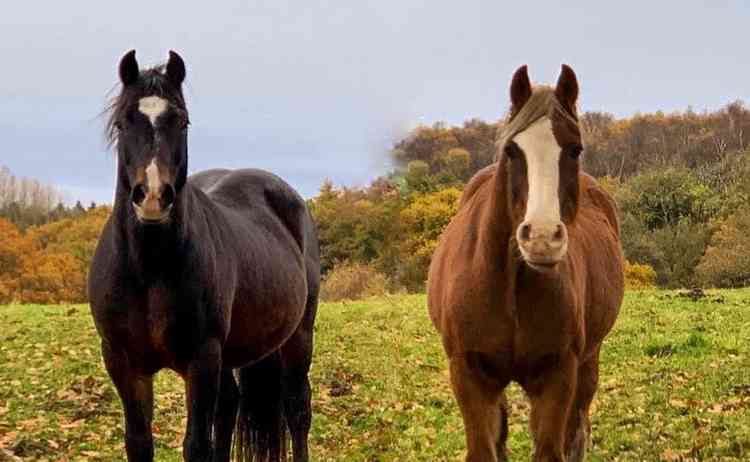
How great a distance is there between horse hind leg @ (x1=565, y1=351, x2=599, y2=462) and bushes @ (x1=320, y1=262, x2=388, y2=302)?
2014 centimetres

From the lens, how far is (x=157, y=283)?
3879mm

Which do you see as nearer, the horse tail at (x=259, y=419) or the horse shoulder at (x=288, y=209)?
the horse tail at (x=259, y=419)

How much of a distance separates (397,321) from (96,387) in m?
6.03

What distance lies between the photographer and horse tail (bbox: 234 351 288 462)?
18.3 feet

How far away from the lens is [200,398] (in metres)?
4.02

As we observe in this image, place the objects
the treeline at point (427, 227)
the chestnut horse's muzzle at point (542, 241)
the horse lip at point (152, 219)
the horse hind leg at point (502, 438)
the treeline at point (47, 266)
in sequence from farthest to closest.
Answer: the treeline at point (47, 266) < the treeline at point (427, 227) < the horse hind leg at point (502, 438) < the horse lip at point (152, 219) < the chestnut horse's muzzle at point (542, 241)

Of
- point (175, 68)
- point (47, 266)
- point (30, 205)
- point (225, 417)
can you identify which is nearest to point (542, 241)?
point (175, 68)

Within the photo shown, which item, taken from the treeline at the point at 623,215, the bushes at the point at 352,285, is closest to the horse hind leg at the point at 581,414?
the bushes at the point at 352,285

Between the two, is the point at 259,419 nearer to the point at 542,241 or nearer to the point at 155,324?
the point at 155,324

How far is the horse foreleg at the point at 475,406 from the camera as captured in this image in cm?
385

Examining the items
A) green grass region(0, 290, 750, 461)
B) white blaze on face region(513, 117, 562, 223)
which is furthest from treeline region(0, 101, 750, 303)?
white blaze on face region(513, 117, 562, 223)

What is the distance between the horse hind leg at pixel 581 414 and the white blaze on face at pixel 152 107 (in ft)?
9.88

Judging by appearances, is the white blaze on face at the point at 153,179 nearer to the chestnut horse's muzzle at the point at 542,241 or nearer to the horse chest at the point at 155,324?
the horse chest at the point at 155,324

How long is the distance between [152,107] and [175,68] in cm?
37
